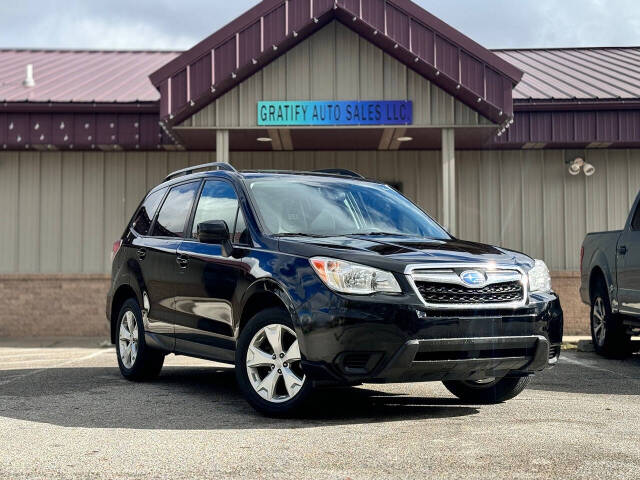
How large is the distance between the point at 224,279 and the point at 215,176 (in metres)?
1.17

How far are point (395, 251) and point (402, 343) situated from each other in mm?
694

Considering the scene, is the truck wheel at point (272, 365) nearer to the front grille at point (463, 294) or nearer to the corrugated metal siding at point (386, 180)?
the front grille at point (463, 294)

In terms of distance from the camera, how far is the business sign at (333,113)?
1402 centimetres

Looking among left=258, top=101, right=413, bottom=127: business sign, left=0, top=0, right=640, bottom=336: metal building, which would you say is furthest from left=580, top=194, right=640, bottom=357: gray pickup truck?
left=258, top=101, right=413, bottom=127: business sign

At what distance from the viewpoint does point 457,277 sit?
240 inches

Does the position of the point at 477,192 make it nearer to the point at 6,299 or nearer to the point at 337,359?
the point at 6,299

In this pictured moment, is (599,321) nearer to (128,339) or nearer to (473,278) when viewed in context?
(128,339)

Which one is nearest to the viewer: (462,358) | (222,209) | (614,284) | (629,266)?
(462,358)

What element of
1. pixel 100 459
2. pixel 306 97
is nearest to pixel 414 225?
pixel 100 459

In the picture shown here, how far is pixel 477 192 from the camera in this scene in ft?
56.2

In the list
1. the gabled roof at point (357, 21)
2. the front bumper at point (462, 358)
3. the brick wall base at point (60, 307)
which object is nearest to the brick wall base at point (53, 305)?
the brick wall base at point (60, 307)

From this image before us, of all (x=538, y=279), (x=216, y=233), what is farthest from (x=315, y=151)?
(x=538, y=279)

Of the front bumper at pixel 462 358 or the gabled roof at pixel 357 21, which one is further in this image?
the gabled roof at pixel 357 21

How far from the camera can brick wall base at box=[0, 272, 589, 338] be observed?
1639cm
